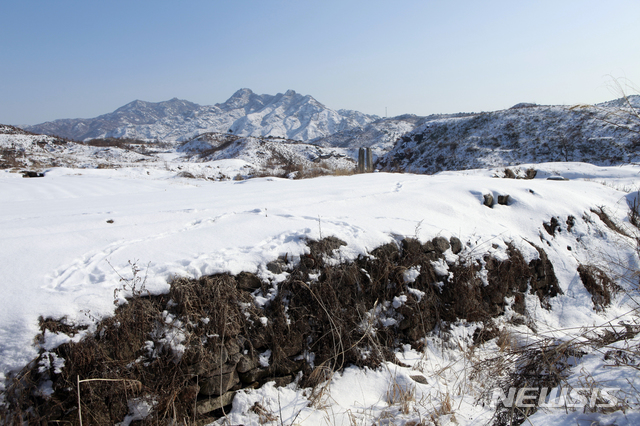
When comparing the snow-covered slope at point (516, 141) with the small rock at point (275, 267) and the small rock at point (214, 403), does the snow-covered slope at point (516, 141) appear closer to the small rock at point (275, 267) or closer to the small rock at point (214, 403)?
the small rock at point (275, 267)

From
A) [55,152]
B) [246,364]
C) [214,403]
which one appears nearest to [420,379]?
[246,364]

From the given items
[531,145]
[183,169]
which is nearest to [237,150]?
[183,169]

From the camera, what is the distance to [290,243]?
3.27m

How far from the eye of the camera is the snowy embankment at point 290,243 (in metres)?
2.33

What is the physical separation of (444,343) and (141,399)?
2.83 metres

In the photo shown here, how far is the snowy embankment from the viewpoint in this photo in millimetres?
2326

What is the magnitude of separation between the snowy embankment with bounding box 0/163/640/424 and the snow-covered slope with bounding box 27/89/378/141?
212ft

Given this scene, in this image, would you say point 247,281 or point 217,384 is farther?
point 247,281

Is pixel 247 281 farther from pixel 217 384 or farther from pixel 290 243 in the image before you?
pixel 217 384

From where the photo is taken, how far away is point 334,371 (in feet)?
9.03

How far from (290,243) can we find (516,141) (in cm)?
2419

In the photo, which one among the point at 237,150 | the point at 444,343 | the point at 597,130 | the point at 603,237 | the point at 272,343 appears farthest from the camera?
the point at 237,150

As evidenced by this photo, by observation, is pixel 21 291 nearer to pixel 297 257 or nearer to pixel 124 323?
pixel 124 323

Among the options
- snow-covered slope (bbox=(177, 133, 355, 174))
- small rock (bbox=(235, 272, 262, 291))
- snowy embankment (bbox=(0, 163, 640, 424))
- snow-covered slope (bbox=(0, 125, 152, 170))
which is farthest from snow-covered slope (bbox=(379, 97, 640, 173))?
snow-covered slope (bbox=(0, 125, 152, 170))
